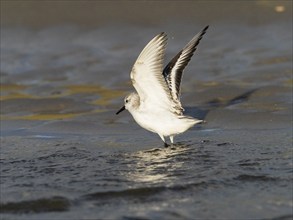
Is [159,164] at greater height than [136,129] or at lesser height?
lesser

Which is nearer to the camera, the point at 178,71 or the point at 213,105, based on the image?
the point at 178,71

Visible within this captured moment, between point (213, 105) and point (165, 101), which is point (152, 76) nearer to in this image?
point (165, 101)

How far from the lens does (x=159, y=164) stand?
841 cm

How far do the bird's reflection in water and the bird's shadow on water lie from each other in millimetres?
1505

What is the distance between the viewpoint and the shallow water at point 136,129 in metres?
7.19

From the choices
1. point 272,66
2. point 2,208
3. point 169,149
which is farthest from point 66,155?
point 272,66

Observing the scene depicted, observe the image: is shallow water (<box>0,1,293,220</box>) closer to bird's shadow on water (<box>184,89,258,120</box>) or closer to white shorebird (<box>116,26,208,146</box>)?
bird's shadow on water (<box>184,89,258,120</box>)

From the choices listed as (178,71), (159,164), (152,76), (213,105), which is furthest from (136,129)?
(159,164)

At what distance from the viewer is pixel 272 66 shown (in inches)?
487

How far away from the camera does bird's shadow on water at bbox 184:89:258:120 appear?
11.0 metres

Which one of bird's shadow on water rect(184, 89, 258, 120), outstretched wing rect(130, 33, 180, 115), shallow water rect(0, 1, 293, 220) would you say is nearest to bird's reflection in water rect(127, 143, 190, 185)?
shallow water rect(0, 1, 293, 220)

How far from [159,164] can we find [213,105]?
2.95m

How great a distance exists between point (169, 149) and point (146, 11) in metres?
5.80

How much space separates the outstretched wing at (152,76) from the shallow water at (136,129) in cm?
55
